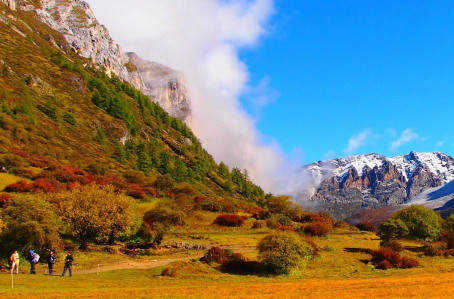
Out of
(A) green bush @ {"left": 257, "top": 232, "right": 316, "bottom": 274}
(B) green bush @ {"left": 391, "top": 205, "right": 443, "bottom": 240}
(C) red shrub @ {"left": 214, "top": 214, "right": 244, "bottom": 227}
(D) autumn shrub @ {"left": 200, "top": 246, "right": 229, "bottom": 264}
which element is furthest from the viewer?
(C) red shrub @ {"left": 214, "top": 214, "right": 244, "bottom": 227}

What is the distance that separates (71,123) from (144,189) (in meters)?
62.6

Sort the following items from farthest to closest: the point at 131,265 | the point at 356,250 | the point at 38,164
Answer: the point at 38,164, the point at 356,250, the point at 131,265

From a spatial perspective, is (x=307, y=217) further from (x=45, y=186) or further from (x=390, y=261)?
(x=45, y=186)

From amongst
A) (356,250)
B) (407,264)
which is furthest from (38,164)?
(407,264)

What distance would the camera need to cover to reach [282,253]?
31188 millimetres

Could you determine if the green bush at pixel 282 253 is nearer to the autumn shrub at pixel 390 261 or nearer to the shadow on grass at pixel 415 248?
the autumn shrub at pixel 390 261

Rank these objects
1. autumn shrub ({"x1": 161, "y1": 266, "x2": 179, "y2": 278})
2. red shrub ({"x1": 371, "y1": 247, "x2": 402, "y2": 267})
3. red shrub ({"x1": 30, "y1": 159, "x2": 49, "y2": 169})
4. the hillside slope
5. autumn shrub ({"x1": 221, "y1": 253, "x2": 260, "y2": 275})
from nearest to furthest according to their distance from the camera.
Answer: autumn shrub ({"x1": 161, "y1": 266, "x2": 179, "y2": 278}), autumn shrub ({"x1": 221, "y1": 253, "x2": 260, "y2": 275}), red shrub ({"x1": 371, "y1": 247, "x2": 402, "y2": 267}), red shrub ({"x1": 30, "y1": 159, "x2": 49, "y2": 169}), the hillside slope

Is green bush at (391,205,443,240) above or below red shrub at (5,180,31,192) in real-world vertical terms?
below

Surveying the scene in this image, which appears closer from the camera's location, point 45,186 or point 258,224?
point 45,186

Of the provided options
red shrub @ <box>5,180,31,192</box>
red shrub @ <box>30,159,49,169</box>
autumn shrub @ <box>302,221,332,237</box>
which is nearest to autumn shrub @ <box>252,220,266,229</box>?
autumn shrub @ <box>302,221,332,237</box>

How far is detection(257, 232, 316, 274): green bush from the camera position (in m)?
30.8

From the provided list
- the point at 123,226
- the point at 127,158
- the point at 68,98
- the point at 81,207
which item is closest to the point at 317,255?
the point at 123,226

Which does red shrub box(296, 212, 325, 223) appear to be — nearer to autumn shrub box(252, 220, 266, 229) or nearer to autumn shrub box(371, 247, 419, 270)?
autumn shrub box(252, 220, 266, 229)

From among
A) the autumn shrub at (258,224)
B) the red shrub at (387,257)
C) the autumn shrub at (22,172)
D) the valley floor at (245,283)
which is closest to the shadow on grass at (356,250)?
the valley floor at (245,283)
